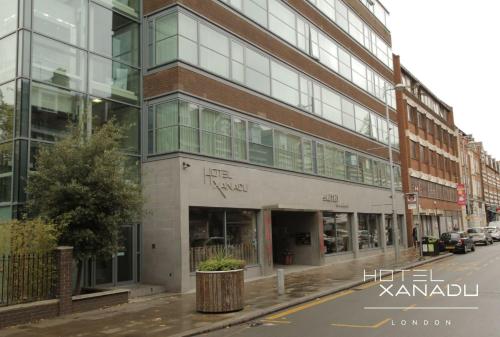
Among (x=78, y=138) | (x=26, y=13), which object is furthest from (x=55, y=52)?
(x=78, y=138)

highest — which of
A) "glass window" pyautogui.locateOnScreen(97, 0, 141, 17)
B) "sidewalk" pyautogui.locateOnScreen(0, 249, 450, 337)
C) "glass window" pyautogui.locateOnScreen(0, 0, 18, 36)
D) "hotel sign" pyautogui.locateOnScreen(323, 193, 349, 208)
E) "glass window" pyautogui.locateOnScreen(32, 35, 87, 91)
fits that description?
"glass window" pyautogui.locateOnScreen(97, 0, 141, 17)

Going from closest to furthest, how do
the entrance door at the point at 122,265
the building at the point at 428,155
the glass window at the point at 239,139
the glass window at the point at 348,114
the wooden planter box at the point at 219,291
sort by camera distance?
1. the wooden planter box at the point at 219,291
2. the entrance door at the point at 122,265
3. the glass window at the point at 239,139
4. the glass window at the point at 348,114
5. the building at the point at 428,155

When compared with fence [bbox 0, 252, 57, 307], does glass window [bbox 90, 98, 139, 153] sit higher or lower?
higher

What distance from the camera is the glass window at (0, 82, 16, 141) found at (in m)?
14.1

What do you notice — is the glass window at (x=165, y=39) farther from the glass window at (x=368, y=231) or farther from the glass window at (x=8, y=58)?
the glass window at (x=368, y=231)

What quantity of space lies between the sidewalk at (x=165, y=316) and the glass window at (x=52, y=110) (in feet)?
18.2

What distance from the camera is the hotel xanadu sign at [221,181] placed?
17258 mm

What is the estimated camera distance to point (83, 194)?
39.9ft

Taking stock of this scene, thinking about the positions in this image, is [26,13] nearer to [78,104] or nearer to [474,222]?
[78,104]

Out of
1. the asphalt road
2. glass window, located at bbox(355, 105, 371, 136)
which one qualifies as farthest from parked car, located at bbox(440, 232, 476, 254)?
the asphalt road

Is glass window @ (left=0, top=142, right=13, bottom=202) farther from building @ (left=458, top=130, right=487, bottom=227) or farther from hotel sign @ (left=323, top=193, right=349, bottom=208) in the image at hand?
building @ (left=458, top=130, right=487, bottom=227)

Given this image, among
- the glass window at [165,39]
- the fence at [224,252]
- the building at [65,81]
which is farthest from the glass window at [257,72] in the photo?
the fence at [224,252]

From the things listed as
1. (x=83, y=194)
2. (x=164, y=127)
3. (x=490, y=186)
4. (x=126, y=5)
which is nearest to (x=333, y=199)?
(x=164, y=127)

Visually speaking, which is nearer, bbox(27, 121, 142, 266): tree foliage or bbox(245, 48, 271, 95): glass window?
bbox(27, 121, 142, 266): tree foliage
